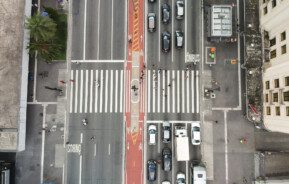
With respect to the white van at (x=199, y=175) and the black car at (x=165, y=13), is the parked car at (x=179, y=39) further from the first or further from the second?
the white van at (x=199, y=175)

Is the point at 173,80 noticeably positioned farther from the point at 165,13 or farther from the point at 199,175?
the point at 199,175

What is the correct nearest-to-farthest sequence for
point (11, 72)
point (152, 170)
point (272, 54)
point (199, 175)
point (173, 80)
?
point (272, 54)
point (199, 175)
point (11, 72)
point (152, 170)
point (173, 80)

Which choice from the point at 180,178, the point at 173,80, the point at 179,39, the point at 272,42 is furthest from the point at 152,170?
the point at 272,42

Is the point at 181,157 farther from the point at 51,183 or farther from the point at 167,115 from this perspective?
the point at 51,183

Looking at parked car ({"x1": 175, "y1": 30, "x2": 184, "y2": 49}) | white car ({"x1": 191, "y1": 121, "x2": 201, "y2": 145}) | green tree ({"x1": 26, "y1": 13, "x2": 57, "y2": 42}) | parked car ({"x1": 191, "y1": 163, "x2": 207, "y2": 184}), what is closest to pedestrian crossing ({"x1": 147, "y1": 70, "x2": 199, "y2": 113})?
white car ({"x1": 191, "y1": 121, "x2": 201, "y2": 145})

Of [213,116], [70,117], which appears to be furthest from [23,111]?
[213,116]

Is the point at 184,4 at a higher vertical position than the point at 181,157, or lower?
higher

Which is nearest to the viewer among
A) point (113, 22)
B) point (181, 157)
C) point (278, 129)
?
point (278, 129)
